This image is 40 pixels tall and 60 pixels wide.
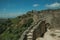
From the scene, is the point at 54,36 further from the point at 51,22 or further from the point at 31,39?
the point at 51,22

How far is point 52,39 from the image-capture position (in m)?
5.42

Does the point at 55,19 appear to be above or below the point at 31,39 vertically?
above

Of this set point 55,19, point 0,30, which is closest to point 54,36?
point 55,19

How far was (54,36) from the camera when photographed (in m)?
5.66

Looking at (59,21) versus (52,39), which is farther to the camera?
(59,21)

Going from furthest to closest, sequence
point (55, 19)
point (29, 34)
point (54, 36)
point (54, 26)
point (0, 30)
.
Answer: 1. point (0, 30)
2. point (55, 19)
3. point (54, 26)
4. point (54, 36)
5. point (29, 34)

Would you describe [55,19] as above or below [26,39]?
above

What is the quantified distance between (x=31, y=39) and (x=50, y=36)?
830 mm

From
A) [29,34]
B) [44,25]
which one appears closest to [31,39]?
[29,34]

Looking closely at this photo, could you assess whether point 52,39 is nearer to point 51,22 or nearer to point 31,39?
point 31,39

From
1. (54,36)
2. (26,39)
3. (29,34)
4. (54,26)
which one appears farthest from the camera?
(54,26)

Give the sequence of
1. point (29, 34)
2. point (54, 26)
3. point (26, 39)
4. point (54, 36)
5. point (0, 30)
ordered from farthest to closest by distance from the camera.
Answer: point (0, 30)
point (54, 26)
point (54, 36)
point (29, 34)
point (26, 39)

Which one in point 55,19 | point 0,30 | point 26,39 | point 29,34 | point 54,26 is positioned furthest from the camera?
point 0,30

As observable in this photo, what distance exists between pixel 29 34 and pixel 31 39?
167 millimetres
